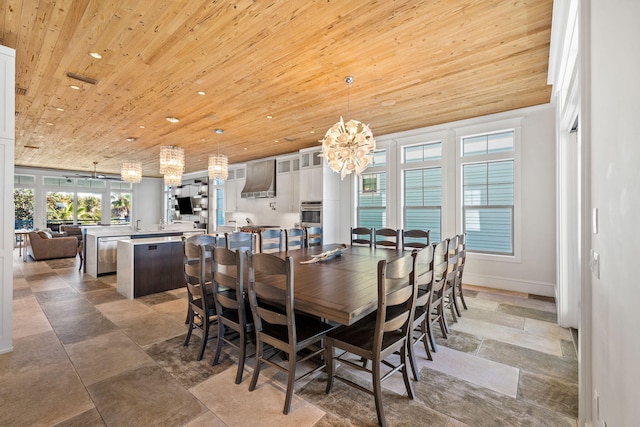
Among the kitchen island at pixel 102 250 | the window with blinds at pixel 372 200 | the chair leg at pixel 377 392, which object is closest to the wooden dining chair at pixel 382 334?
the chair leg at pixel 377 392

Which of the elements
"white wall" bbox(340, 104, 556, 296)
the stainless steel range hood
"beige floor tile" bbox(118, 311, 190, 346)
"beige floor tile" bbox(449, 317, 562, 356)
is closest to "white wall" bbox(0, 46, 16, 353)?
"beige floor tile" bbox(118, 311, 190, 346)

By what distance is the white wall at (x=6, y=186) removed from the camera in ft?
8.52

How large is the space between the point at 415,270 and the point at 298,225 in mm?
5810

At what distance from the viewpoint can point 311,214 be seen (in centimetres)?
688

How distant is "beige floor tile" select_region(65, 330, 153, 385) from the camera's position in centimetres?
236

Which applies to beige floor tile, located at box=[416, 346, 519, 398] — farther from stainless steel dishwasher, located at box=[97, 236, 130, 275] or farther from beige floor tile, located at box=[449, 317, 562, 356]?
stainless steel dishwasher, located at box=[97, 236, 130, 275]

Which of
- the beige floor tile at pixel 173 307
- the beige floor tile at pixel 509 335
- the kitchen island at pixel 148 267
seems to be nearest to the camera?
the beige floor tile at pixel 509 335

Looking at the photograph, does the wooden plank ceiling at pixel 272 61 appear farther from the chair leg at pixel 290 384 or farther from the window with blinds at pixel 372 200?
the chair leg at pixel 290 384

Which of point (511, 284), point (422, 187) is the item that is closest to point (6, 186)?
point (422, 187)

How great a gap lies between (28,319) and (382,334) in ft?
13.8

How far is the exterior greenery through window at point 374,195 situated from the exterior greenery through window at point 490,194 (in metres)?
1.55

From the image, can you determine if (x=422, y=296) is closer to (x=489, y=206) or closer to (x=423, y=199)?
(x=489, y=206)

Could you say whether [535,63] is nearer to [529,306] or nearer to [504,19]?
[504,19]

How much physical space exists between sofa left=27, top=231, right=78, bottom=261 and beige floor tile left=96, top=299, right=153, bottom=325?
4980mm
